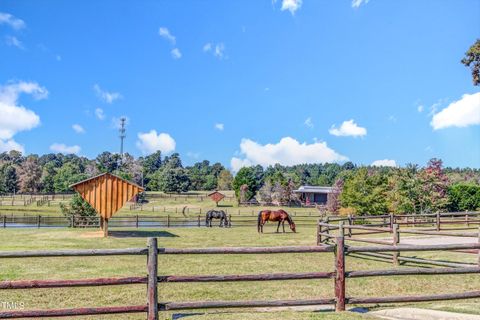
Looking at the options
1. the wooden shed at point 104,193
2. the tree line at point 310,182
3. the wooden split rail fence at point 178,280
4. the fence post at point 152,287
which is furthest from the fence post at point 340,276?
the tree line at point 310,182


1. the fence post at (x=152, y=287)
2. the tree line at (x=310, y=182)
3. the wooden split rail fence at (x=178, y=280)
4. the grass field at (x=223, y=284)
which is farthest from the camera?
the tree line at (x=310, y=182)

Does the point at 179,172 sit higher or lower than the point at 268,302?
higher

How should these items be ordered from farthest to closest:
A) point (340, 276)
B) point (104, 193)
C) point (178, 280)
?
point (104, 193) → point (340, 276) → point (178, 280)

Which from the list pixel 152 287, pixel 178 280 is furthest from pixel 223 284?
pixel 152 287

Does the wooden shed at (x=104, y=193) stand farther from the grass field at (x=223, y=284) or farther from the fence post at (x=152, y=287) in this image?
the fence post at (x=152, y=287)

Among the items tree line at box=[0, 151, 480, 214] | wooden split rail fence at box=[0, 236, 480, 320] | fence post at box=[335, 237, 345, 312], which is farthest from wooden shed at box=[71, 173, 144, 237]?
tree line at box=[0, 151, 480, 214]

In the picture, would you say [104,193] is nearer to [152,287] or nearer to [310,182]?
[152,287]

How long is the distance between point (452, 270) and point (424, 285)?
2929 millimetres

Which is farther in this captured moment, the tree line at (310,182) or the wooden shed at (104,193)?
the tree line at (310,182)

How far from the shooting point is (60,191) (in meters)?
97.6

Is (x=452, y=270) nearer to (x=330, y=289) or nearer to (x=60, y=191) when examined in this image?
(x=330, y=289)

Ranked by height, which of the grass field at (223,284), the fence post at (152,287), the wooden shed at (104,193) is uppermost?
the wooden shed at (104,193)

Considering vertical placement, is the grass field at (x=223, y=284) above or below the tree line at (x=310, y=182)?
below

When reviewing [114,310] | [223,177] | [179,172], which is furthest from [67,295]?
[223,177]
